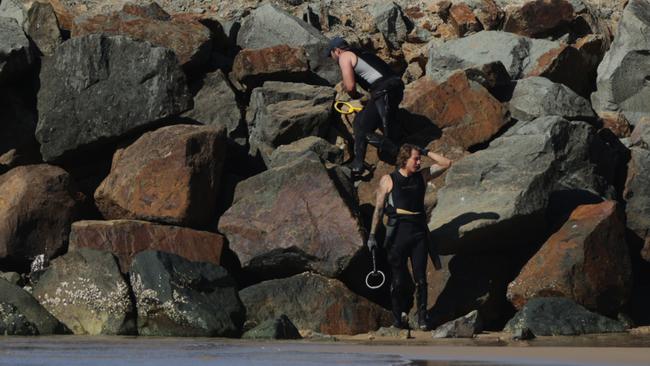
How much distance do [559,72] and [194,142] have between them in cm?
533

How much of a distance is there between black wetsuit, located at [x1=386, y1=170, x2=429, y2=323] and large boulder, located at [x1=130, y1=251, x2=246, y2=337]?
1505 mm

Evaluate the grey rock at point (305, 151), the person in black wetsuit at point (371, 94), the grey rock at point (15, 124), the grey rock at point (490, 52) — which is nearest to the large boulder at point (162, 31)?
the grey rock at point (15, 124)

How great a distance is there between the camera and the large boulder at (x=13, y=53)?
1405 centimetres

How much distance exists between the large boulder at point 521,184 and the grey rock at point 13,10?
6.25 metres

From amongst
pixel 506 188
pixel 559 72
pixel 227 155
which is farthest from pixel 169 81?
pixel 559 72

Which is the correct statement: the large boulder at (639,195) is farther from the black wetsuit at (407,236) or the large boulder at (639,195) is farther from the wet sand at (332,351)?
the black wetsuit at (407,236)

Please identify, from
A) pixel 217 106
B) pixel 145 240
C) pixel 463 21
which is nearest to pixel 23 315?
pixel 145 240

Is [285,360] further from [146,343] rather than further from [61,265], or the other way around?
[61,265]

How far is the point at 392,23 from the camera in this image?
18.4 metres

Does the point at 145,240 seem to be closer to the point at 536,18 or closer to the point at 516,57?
the point at 516,57

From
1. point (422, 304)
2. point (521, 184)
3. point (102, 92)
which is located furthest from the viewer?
point (102, 92)

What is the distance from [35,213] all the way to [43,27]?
3.31 meters

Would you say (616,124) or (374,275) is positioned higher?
(374,275)

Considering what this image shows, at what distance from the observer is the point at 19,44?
1419 centimetres
